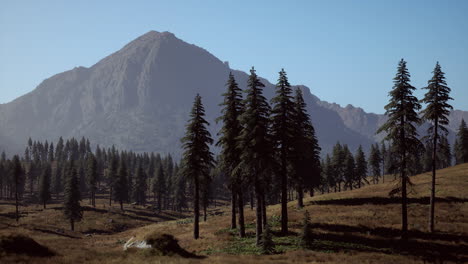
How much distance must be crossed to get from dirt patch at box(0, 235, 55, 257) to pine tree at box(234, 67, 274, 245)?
15520 mm

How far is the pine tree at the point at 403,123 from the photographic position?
2856 cm

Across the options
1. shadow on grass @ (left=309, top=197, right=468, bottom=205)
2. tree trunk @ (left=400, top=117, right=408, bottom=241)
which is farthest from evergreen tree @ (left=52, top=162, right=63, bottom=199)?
tree trunk @ (left=400, top=117, right=408, bottom=241)

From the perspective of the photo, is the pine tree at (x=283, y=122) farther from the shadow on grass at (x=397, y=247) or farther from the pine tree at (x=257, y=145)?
the shadow on grass at (x=397, y=247)

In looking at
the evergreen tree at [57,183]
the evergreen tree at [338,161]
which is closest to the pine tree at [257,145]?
the evergreen tree at [338,161]

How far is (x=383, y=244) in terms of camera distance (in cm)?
2666

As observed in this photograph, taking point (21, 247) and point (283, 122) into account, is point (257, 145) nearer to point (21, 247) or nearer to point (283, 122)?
point (283, 122)

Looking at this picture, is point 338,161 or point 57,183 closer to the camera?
point 338,161

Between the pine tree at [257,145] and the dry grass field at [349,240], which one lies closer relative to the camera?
the dry grass field at [349,240]

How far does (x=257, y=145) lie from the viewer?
29891mm

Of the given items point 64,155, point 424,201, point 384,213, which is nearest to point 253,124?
point 384,213

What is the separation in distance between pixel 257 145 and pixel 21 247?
18.6 m

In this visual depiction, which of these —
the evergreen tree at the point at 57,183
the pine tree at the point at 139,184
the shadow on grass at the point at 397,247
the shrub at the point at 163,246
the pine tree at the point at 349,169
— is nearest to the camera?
the shrub at the point at 163,246

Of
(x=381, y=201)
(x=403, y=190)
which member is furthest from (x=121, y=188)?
(x=403, y=190)

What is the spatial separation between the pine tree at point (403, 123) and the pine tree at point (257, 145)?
10.3 meters
